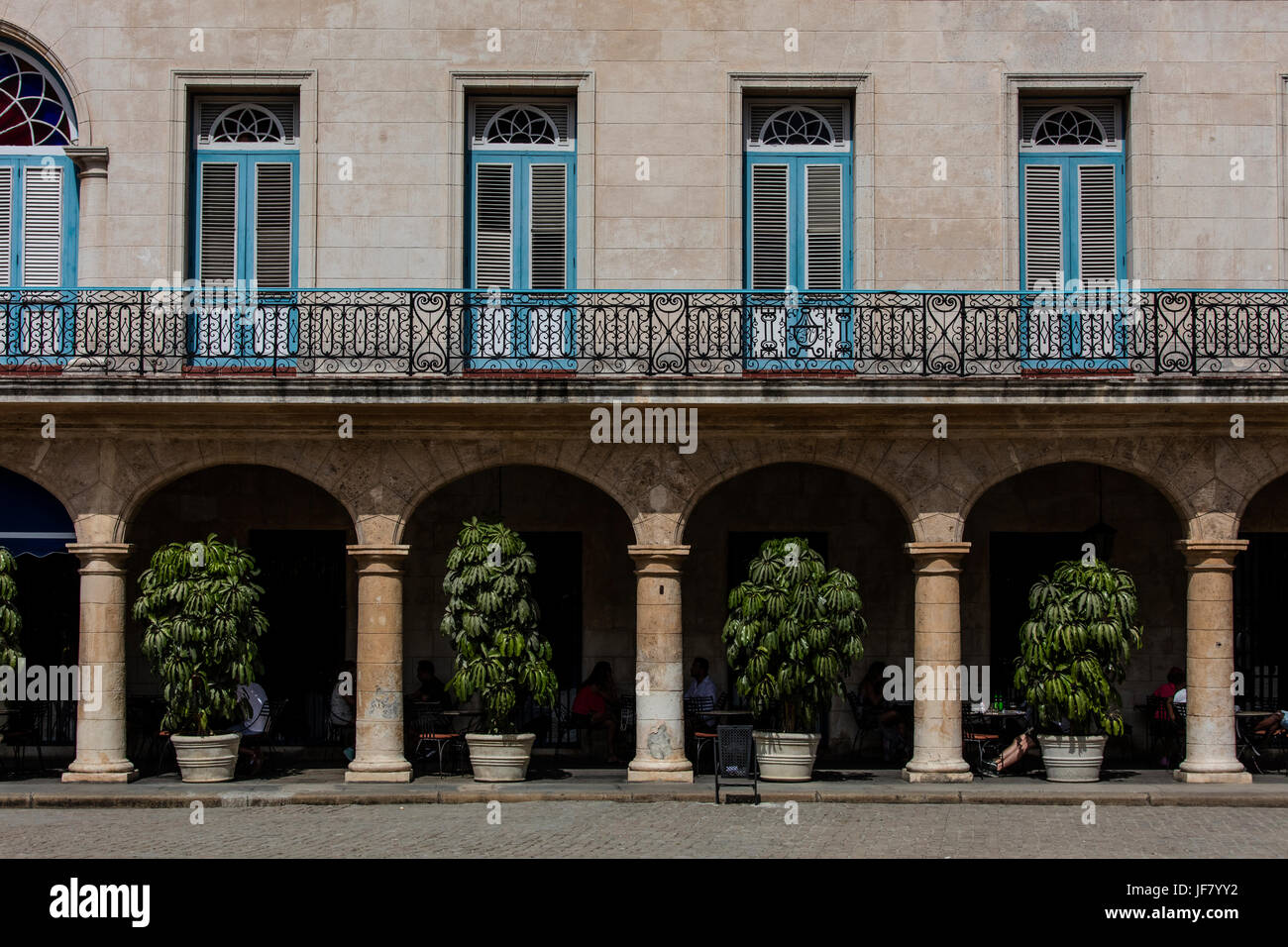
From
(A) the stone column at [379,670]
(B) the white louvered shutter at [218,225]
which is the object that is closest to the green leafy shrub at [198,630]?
(A) the stone column at [379,670]

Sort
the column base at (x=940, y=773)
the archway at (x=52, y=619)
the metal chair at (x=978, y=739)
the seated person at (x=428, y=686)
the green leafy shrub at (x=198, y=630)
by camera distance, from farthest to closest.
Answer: the archway at (x=52, y=619) < the seated person at (x=428, y=686) < the metal chair at (x=978, y=739) < the column base at (x=940, y=773) < the green leafy shrub at (x=198, y=630)

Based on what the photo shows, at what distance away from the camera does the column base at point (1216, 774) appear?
57.1 ft

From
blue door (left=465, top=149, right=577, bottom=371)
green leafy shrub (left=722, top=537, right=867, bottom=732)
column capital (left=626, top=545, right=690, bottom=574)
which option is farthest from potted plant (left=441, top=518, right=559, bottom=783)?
blue door (left=465, top=149, right=577, bottom=371)

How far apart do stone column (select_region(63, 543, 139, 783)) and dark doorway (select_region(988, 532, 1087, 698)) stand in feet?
31.2

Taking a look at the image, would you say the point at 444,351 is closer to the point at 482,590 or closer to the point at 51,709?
the point at 482,590

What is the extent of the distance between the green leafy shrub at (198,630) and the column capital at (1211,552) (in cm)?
926

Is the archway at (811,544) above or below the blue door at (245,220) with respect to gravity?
below

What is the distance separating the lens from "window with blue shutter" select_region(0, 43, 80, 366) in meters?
18.8

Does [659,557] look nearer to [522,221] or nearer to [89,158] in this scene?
[522,221]

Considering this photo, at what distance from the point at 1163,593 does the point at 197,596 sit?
418 inches

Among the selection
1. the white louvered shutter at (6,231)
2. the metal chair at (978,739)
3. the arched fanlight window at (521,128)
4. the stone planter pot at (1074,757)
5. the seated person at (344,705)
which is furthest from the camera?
the seated person at (344,705)

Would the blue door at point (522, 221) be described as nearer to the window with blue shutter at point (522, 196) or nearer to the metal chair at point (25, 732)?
the window with blue shutter at point (522, 196)

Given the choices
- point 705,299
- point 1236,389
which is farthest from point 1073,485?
point 705,299

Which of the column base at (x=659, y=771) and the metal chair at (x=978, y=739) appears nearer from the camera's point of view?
the column base at (x=659, y=771)
